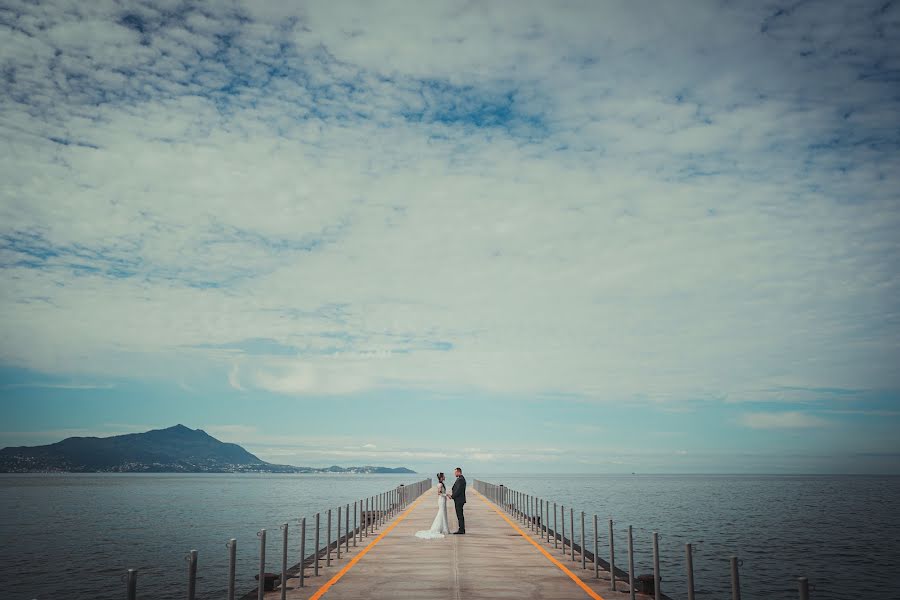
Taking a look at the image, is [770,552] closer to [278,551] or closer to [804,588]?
[278,551]

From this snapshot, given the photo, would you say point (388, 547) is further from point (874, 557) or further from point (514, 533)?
point (874, 557)

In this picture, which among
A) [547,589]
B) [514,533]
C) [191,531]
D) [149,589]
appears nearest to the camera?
[547,589]

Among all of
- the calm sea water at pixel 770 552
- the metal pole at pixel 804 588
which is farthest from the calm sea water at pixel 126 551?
the calm sea water at pixel 770 552

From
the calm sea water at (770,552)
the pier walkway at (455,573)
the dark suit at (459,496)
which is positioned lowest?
the calm sea water at (770,552)

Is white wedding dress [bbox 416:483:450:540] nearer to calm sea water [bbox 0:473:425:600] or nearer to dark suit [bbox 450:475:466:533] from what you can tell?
dark suit [bbox 450:475:466:533]

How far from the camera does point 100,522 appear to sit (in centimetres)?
6562

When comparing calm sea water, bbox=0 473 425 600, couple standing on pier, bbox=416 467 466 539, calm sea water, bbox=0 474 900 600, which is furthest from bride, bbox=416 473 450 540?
calm sea water, bbox=0 473 425 600

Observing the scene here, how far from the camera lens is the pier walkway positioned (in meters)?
13.1

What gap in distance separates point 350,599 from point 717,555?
31.7 m

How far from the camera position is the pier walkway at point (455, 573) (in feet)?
43.1

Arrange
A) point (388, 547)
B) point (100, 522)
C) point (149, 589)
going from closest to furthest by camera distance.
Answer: point (388, 547), point (149, 589), point (100, 522)

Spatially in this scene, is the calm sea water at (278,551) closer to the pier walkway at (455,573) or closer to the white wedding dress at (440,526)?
the white wedding dress at (440,526)

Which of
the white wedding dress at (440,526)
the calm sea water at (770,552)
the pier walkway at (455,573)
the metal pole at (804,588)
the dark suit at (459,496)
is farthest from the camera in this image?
the calm sea water at (770,552)

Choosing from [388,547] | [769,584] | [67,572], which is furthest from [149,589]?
[769,584]
